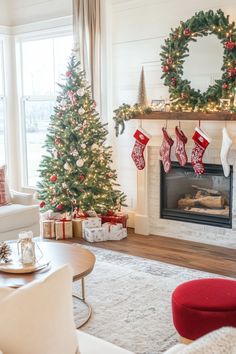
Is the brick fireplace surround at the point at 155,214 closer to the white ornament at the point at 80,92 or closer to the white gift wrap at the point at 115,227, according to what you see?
the white gift wrap at the point at 115,227

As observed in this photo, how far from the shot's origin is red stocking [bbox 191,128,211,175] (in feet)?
16.3

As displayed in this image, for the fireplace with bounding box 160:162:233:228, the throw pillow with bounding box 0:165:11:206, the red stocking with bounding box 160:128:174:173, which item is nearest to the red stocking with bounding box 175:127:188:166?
the red stocking with bounding box 160:128:174:173

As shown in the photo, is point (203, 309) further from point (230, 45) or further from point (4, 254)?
point (230, 45)

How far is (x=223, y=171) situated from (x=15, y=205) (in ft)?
7.33

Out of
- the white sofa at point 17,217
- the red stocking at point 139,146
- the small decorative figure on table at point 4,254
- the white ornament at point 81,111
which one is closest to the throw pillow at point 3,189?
the white sofa at point 17,217

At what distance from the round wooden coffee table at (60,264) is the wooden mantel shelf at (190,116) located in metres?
1.99

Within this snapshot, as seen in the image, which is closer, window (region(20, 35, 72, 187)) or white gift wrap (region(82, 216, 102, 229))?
white gift wrap (region(82, 216, 102, 229))

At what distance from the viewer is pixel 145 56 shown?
5594 mm

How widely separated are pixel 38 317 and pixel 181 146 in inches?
146

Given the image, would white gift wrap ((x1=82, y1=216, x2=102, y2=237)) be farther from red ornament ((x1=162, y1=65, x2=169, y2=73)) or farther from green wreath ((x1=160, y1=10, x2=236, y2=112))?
red ornament ((x1=162, y1=65, x2=169, y2=73))

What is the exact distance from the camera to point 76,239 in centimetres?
553

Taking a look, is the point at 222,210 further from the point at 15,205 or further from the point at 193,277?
the point at 15,205

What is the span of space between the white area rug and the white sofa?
0.82 meters

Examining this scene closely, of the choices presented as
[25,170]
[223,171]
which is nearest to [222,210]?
[223,171]
